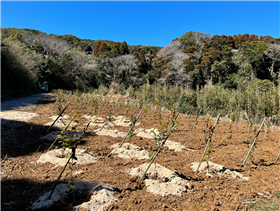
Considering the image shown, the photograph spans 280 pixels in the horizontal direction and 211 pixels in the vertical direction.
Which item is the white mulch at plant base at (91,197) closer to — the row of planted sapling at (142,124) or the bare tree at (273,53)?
the row of planted sapling at (142,124)

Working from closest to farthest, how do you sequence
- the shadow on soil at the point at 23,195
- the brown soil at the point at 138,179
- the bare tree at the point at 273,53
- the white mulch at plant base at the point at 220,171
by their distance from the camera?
the shadow on soil at the point at 23,195, the brown soil at the point at 138,179, the white mulch at plant base at the point at 220,171, the bare tree at the point at 273,53

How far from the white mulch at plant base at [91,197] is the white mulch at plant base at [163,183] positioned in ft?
1.32

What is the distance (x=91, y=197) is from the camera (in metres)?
1.51

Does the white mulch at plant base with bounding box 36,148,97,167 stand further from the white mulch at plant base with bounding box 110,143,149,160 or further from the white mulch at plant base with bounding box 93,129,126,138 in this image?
the white mulch at plant base with bounding box 93,129,126,138

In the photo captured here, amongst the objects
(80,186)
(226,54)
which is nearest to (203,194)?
(80,186)

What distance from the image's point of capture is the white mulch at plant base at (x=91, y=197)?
4.49 feet

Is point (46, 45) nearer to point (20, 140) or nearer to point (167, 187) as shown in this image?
point (20, 140)

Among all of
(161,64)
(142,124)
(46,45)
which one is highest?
(46,45)

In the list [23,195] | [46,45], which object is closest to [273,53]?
[23,195]

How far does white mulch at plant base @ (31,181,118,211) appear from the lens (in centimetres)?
137

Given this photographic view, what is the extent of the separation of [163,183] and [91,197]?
77 cm

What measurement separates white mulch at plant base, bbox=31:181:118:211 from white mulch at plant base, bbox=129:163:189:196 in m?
0.40

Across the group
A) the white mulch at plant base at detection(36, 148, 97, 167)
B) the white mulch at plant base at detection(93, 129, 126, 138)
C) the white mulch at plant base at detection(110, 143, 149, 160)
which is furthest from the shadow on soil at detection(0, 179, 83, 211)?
the white mulch at plant base at detection(93, 129, 126, 138)

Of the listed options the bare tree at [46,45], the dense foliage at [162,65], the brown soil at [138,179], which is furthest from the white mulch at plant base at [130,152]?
the bare tree at [46,45]
